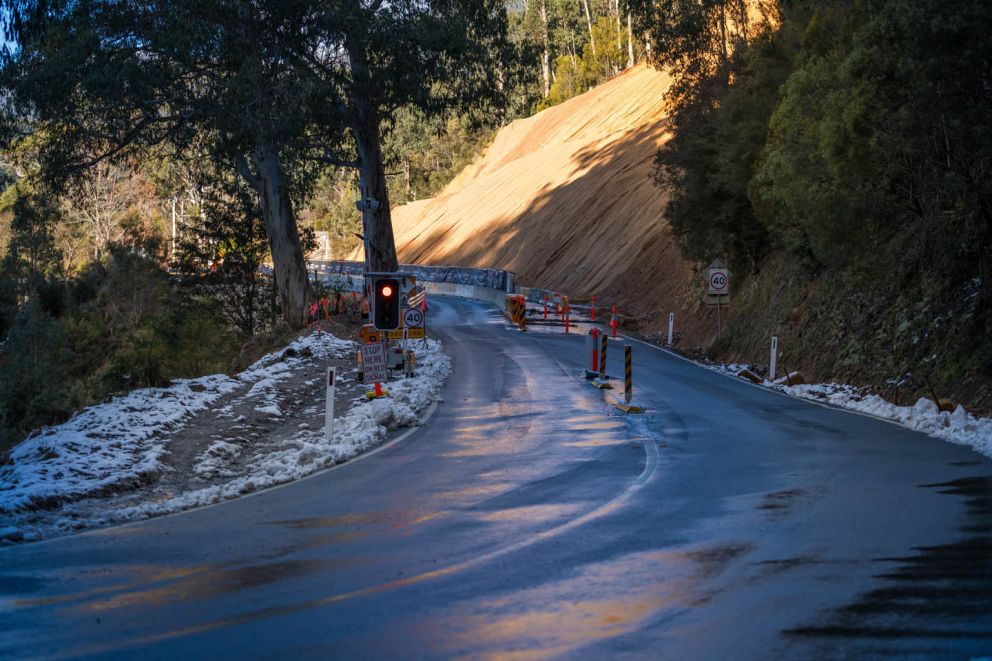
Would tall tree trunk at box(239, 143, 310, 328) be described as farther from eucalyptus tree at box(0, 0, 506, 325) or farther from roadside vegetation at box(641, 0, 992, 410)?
roadside vegetation at box(641, 0, 992, 410)

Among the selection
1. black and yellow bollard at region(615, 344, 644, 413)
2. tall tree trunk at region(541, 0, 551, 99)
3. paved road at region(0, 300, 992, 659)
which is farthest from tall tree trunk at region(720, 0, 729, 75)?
tall tree trunk at region(541, 0, 551, 99)

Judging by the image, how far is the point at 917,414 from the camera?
733 inches

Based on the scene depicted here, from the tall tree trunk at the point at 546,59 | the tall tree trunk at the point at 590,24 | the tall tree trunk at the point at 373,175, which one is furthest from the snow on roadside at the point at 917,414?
the tall tree trunk at the point at 590,24

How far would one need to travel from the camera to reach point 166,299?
48.0m

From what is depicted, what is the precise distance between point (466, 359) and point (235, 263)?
19.2m

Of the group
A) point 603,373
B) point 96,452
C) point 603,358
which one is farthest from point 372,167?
point 96,452

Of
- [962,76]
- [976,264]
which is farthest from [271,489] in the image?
[976,264]

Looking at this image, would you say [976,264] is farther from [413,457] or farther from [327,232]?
[327,232]

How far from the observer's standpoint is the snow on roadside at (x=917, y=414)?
16.0 meters

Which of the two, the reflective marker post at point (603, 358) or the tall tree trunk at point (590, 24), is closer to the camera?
the reflective marker post at point (603, 358)

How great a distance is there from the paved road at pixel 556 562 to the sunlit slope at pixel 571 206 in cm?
3483

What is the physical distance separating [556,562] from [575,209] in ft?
214

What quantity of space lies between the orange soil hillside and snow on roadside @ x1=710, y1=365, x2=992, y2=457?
20.9 metres

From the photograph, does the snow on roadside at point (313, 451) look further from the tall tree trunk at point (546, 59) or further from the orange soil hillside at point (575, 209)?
the tall tree trunk at point (546, 59)
